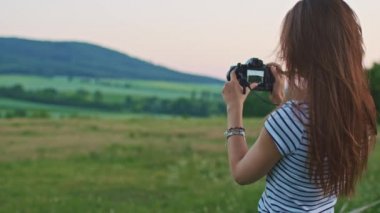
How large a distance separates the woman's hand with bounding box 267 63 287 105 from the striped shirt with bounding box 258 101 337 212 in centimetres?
28

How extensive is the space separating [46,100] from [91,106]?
1.51 meters

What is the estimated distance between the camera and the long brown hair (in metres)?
2.68

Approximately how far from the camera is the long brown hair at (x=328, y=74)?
2.68 m

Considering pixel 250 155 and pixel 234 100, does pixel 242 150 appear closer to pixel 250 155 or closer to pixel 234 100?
pixel 250 155

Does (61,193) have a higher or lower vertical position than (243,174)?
lower

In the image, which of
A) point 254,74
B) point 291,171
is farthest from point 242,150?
point 254,74

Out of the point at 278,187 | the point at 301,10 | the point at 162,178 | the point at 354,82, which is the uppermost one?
the point at 301,10

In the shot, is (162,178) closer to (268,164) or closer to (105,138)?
(105,138)

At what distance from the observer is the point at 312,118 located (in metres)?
2.68

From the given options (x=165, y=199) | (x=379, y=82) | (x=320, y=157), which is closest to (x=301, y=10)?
(x=320, y=157)

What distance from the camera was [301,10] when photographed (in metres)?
2.75

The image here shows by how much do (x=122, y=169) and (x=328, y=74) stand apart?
15.6 metres

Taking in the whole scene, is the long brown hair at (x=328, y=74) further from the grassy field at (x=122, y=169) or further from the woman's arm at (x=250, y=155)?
the grassy field at (x=122, y=169)

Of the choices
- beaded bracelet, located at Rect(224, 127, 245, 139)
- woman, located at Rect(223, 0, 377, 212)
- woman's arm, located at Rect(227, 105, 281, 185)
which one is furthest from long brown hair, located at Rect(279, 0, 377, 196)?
beaded bracelet, located at Rect(224, 127, 245, 139)
